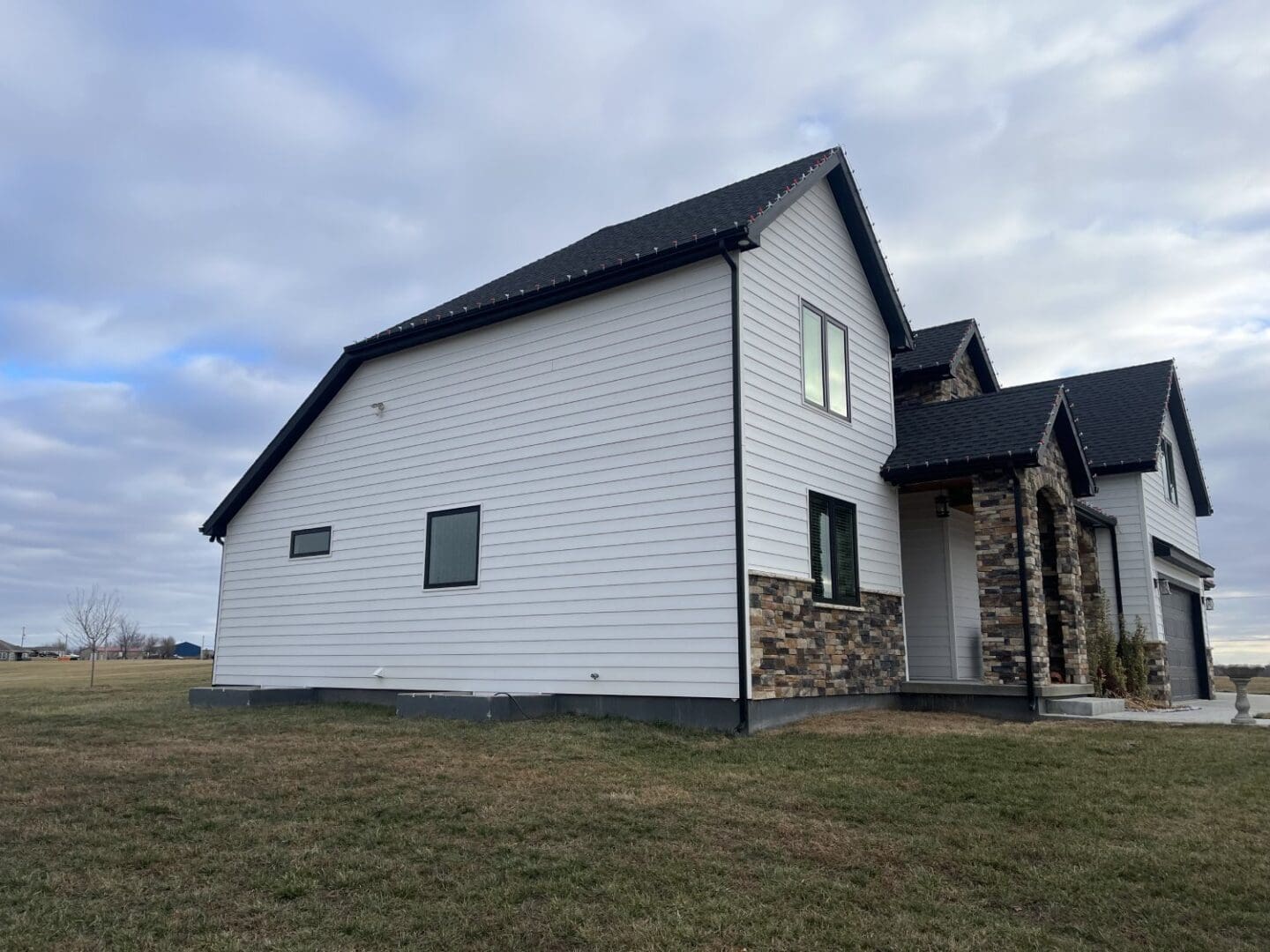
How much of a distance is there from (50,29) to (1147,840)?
1437 cm

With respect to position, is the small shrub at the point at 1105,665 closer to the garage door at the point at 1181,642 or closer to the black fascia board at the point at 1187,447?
the garage door at the point at 1181,642

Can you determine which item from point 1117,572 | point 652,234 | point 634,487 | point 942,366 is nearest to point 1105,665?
point 1117,572

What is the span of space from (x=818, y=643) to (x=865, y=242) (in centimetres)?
622

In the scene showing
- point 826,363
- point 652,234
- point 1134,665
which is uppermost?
point 652,234

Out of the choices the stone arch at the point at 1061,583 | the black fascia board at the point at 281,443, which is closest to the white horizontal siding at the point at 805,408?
the stone arch at the point at 1061,583

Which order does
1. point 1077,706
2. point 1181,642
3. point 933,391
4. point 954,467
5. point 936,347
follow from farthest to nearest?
point 1181,642 → point 936,347 → point 933,391 → point 954,467 → point 1077,706

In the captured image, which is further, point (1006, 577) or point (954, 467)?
point (954, 467)

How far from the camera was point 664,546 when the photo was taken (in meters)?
11.1

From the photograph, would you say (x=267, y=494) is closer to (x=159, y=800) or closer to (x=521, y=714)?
(x=521, y=714)

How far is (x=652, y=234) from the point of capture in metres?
13.3

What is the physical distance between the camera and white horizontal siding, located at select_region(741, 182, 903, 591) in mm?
11070

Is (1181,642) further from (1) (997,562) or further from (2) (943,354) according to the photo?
(1) (997,562)

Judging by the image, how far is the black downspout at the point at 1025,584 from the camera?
11992 millimetres

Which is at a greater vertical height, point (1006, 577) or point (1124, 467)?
point (1124, 467)
